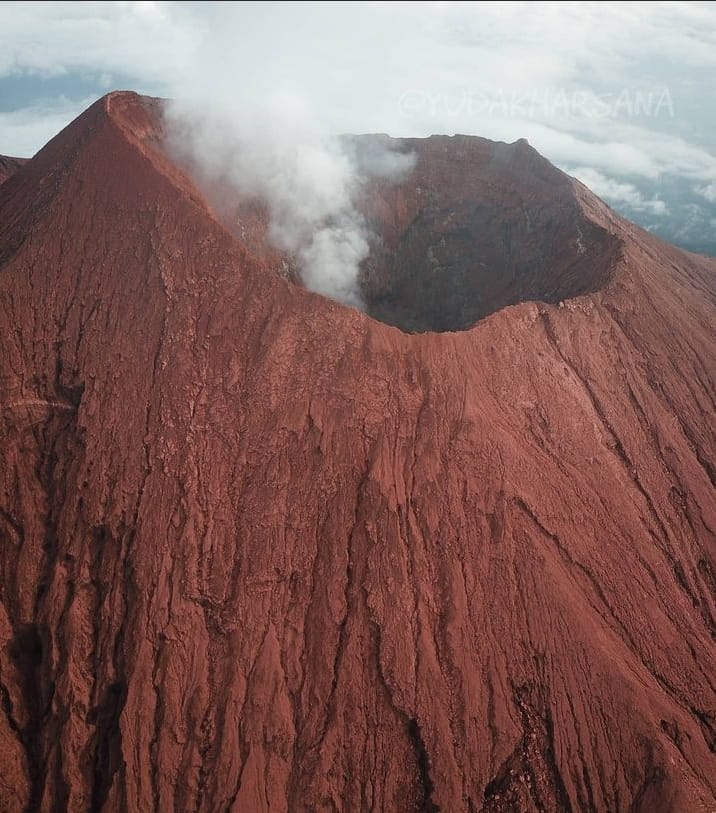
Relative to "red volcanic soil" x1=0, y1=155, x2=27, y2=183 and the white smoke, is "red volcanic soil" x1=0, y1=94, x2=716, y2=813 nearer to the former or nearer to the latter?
the white smoke

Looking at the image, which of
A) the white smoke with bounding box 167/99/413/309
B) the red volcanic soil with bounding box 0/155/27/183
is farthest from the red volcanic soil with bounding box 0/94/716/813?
the red volcanic soil with bounding box 0/155/27/183

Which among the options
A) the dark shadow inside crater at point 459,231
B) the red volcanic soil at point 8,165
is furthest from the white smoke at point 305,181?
the red volcanic soil at point 8,165

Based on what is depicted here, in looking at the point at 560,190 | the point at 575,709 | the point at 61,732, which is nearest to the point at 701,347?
the point at 560,190

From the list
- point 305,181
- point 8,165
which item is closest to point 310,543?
point 305,181

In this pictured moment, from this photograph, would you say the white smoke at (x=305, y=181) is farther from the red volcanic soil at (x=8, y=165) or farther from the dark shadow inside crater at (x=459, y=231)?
the red volcanic soil at (x=8, y=165)

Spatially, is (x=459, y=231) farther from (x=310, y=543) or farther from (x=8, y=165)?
(x=8, y=165)
